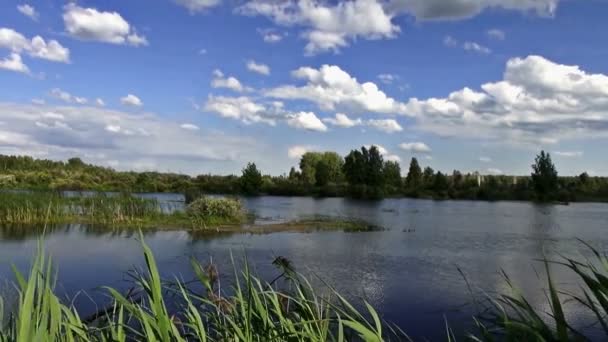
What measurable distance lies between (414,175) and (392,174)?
3.96 m

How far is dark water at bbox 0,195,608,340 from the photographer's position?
9.62 meters

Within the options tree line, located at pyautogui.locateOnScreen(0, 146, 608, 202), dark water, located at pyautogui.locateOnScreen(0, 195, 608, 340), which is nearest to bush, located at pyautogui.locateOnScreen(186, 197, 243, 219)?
dark water, located at pyautogui.locateOnScreen(0, 195, 608, 340)

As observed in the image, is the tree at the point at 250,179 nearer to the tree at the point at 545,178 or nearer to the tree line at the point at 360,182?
the tree line at the point at 360,182

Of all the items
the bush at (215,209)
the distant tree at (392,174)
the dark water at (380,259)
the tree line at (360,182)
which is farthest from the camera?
the distant tree at (392,174)

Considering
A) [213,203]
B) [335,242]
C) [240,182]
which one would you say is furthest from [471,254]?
[240,182]

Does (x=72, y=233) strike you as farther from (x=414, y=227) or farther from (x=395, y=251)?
(x=414, y=227)

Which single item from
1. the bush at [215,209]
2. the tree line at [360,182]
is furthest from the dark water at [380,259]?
the tree line at [360,182]

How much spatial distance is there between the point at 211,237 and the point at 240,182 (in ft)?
164

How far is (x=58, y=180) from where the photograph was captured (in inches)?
2147

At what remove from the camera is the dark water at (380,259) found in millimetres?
9617

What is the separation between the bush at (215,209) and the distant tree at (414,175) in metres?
54.7

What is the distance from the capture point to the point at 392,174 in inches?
3159

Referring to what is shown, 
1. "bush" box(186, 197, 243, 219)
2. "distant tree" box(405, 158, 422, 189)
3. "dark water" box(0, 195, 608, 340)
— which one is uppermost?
"distant tree" box(405, 158, 422, 189)

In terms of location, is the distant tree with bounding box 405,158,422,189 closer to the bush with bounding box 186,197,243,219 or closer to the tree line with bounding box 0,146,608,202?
the tree line with bounding box 0,146,608,202
